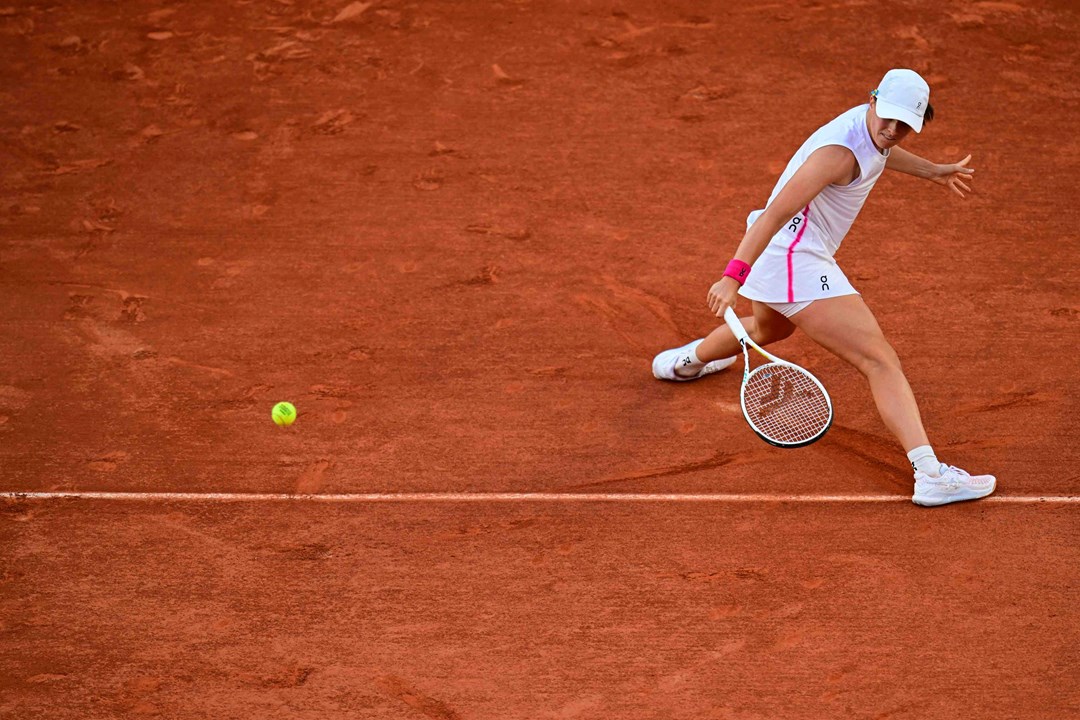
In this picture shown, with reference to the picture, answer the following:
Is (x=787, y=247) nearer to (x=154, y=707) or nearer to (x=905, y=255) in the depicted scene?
(x=905, y=255)

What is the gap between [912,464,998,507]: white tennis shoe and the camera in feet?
15.6

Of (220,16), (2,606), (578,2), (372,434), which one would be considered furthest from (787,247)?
(220,16)

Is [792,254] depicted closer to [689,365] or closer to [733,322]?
[733,322]

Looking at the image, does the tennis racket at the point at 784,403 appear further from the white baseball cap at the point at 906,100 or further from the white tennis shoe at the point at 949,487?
the white baseball cap at the point at 906,100

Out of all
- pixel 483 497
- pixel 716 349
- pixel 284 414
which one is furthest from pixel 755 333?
pixel 284 414

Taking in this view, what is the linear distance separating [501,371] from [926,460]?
2172 mm

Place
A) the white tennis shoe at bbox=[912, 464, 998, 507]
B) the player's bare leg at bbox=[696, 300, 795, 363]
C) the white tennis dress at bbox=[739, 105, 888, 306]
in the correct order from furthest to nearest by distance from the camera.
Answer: the player's bare leg at bbox=[696, 300, 795, 363]
the white tennis shoe at bbox=[912, 464, 998, 507]
the white tennis dress at bbox=[739, 105, 888, 306]

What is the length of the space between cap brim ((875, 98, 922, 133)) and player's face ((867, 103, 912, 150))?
0.11 ft

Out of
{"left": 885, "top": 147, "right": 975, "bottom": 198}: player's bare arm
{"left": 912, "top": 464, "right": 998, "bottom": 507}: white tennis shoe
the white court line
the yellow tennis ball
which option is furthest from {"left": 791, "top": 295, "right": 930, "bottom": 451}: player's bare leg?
the yellow tennis ball

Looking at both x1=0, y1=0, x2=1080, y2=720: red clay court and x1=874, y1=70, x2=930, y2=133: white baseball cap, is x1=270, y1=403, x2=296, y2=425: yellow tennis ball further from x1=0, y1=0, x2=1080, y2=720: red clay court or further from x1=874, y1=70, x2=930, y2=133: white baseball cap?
x1=874, y1=70, x2=930, y2=133: white baseball cap

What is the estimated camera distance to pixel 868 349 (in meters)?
4.63

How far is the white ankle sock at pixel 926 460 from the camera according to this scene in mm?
4719

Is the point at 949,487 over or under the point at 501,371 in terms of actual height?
over

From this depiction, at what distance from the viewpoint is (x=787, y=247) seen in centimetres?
469
